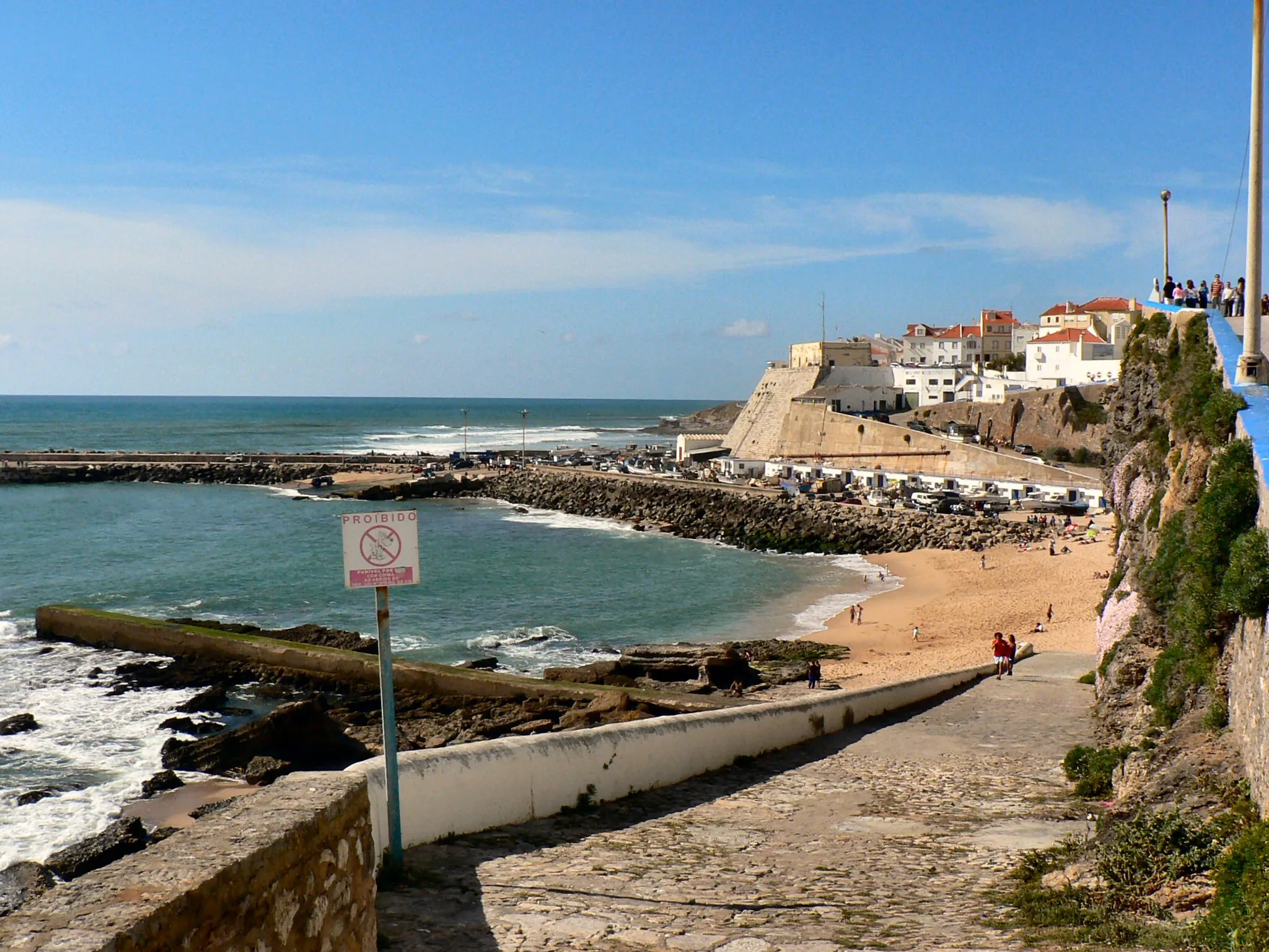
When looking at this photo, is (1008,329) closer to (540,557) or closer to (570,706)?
(540,557)

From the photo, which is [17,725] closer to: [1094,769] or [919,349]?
[1094,769]

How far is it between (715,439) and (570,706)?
65240 mm

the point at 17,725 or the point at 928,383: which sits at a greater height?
the point at 928,383

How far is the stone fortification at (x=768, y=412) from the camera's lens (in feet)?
254

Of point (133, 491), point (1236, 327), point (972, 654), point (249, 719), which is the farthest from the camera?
point (133, 491)

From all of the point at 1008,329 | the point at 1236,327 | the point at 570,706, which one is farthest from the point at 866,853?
the point at 1008,329

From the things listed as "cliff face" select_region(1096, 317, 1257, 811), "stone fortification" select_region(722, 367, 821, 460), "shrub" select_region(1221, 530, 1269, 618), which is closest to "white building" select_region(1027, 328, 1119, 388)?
"stone fortification" select_region(722, 367, 821, 460)

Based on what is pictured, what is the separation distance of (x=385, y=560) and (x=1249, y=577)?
5549mm

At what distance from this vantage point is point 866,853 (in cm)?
776

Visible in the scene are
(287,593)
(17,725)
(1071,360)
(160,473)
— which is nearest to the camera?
(17,725)

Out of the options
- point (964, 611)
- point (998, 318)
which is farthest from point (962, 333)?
point (964, 611)

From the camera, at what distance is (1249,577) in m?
6.85

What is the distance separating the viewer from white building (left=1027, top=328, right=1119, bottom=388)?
67.8 metres

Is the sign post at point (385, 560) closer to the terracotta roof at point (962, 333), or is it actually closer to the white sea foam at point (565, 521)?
the white sea foam at point (565, 521)
